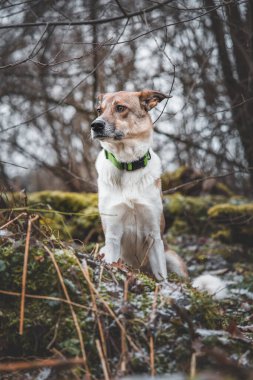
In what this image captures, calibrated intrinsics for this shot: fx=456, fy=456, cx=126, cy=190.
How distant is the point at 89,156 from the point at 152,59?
2.62 m

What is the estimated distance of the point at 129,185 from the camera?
4754mm

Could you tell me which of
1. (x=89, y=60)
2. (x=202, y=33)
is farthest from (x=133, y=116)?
(x=89, y=60)

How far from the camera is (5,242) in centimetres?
261

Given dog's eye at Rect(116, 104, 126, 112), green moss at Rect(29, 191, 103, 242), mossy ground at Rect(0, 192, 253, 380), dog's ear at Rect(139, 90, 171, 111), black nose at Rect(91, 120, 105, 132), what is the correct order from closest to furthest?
mossy ground at Rect(0, 192, 253, 380) → black nose at Rect(91, 120, 105, 132) → dog's eye at Rect(116, 104, 126, 112) → dog's ear at Rect(139, 90, 171, 111) → green moss at Rect(29, 191, 103, 242)

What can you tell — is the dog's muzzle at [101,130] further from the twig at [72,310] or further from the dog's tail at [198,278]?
the twig at [72,310]

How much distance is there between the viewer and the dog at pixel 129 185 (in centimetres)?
470

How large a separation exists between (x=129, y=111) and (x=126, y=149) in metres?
0.44

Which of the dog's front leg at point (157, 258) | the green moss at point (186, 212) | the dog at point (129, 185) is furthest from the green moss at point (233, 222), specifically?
the dog's front leg at point (157, 258)

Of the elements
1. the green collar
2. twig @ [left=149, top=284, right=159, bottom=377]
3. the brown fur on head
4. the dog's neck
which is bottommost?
twig @ [left=149, top=284, right=159, bottom=377]

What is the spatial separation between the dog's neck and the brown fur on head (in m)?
0.07

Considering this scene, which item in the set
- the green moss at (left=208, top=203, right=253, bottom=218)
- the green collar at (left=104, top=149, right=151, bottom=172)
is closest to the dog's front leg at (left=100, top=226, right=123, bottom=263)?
the green collar at (left=104, top=149, right=151, bottom=172)

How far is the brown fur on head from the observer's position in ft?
16.0

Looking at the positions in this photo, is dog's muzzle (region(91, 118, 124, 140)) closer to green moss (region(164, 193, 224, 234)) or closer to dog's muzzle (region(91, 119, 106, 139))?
dog's muzzle (region(91, 119, 106, 139))

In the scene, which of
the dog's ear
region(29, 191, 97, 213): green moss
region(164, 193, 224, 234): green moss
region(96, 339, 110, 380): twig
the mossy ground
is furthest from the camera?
region(164, 193, 224, 234): green moss
